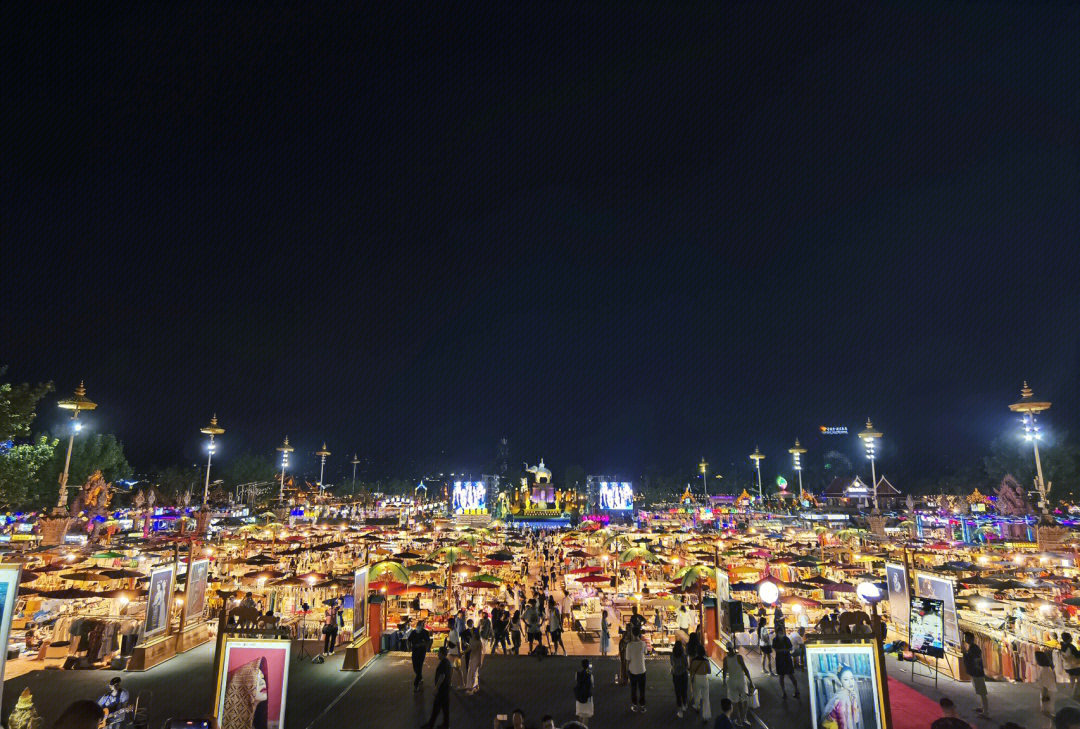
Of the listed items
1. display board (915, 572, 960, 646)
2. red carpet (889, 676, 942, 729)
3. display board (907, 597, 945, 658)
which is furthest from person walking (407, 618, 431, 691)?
display board (915, 572, 960, 646)

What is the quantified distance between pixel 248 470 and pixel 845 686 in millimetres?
97505

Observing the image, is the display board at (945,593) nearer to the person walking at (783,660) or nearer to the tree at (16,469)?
the person walking at (783,660)

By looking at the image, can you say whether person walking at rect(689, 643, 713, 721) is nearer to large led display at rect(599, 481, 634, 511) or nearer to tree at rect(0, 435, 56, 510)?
tree at rect(0, 435, 56, 510)

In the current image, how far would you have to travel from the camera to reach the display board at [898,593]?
15.8 m

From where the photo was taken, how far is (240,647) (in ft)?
30.4

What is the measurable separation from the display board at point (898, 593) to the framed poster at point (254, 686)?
14.9 metres

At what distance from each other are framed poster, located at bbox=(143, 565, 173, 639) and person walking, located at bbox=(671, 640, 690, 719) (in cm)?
1211

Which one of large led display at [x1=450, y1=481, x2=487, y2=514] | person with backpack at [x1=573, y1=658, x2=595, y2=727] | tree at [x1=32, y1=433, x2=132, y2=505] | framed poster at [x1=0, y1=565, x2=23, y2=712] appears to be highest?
tree at [x1=32, y1=433, x2=132, y2=505]

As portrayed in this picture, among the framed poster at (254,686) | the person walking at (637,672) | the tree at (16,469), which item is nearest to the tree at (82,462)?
the tree at (16,469)

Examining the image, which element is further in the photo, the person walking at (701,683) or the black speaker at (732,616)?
the black speaker at (732,616)

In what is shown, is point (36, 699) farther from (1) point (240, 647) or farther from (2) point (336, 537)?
(2) point (336, 537)

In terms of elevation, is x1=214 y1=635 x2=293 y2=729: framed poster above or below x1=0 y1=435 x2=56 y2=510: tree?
below

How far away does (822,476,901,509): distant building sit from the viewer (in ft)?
274

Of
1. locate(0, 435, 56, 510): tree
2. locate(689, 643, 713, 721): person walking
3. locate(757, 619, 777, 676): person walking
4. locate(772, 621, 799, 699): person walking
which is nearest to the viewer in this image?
locate(689, 643, 713, 721): person walking
